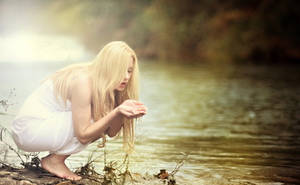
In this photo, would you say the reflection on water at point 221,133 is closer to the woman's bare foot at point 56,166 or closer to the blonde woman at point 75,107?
the blonde woman at point 75,107

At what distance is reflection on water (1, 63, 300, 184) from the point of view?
160 inches

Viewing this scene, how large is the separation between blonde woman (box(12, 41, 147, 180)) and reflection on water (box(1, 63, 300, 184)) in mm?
438

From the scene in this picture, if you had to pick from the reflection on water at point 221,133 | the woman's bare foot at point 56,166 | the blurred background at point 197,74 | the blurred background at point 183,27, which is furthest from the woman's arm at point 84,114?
the blurred background at point 183,27

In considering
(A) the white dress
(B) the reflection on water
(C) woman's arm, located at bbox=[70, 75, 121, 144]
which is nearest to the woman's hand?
(C) woman's arm, located at bbox=[70, 75, 121, 144]

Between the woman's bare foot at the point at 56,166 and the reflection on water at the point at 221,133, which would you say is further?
the reflection on water at the point at 221,133

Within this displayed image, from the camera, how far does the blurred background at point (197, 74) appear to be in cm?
450

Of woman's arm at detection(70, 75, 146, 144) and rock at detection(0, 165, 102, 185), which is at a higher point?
woman's arm at detection(70, 75, 146, 144)

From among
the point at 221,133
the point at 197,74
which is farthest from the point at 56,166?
the point at 197,74

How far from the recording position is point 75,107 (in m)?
3.00

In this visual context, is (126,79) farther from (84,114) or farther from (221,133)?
(221,133)

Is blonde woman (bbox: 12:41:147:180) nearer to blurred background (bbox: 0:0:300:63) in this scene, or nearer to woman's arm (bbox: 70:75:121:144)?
woman's arm (bbox: 70:75:121:144)

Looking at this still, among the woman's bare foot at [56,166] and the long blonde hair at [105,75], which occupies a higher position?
the long blonde hair at [105,75]

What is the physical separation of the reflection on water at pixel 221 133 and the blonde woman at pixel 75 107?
0.44 metres

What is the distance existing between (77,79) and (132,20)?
28.9 meters
